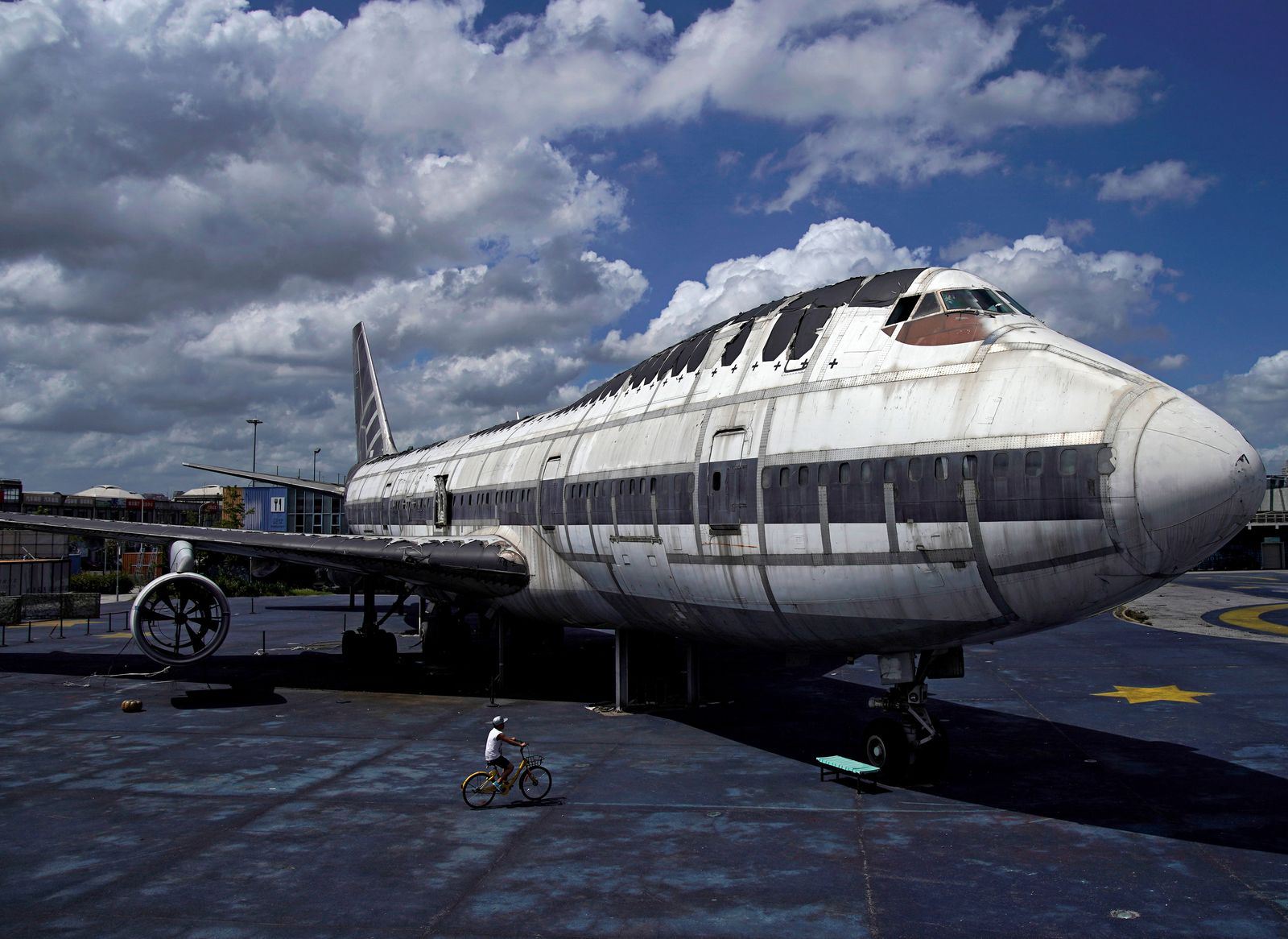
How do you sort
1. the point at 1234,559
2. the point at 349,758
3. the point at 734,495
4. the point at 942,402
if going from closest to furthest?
the point at 942,402 < the point at 734,495 < the point at 349,758 < the point at 1234,559

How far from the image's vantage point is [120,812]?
14.2m

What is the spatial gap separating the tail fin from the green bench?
112 feet

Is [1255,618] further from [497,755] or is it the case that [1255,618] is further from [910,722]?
[497,755]

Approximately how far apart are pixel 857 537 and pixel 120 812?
12026mm

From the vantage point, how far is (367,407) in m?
49.8

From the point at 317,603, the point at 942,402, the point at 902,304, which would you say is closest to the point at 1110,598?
the point at 942,402

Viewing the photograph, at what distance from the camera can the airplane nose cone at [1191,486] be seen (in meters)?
10.4

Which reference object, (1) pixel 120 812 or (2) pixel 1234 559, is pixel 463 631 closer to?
(1) pixel 120 812

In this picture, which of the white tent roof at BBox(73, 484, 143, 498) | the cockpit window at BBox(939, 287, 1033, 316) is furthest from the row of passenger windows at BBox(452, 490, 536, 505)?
the white tent roof at BBox(73, 484, 143, 498)

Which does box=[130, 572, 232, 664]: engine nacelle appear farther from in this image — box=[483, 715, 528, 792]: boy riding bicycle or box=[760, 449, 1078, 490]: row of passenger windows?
box=[760, 449, 1078, 490]: row of passenger windows

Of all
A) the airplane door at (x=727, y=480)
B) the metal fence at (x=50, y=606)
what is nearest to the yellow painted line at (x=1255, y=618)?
the airplane door at (x=727, y=480)

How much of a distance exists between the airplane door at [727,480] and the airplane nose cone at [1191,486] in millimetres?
5900

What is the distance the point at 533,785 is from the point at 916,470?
786 cm

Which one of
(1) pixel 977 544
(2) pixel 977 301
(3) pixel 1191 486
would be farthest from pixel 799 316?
(3) pixel 1191 486
